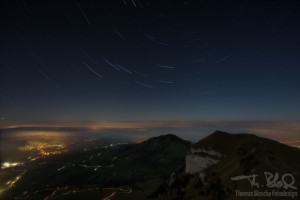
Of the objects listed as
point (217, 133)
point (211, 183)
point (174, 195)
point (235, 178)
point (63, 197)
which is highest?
point (217, 133)

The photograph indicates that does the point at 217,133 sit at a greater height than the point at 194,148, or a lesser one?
greater

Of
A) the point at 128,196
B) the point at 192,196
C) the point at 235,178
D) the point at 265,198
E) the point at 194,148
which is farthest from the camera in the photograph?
the point at 128,196

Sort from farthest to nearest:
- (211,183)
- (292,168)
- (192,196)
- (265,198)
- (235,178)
Answer: (192,196), (211,183), (235,178), (292,168), (265,198)

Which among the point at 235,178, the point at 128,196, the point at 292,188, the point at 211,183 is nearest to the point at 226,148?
the point at 211,183

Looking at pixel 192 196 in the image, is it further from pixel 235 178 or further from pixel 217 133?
pixel 217 133
